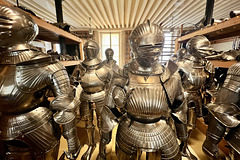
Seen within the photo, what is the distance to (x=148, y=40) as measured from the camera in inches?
30.5

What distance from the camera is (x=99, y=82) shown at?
1.87m

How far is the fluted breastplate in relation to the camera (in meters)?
0.82

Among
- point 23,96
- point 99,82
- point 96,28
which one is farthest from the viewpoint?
point 96,28

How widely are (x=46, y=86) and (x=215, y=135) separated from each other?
152cm

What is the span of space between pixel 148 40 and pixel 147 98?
1.39ft

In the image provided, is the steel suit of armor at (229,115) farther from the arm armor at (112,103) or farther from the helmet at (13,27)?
→ the helmet at (13,27)

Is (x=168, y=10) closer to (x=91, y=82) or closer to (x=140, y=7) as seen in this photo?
(x=140, y=7)

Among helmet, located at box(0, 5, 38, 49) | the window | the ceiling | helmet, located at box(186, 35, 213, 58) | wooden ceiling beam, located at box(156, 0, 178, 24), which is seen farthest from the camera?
the window

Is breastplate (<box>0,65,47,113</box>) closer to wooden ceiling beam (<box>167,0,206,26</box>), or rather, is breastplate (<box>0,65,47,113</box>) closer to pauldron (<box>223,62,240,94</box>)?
pauldron (<box>223,62,240,94</box>)

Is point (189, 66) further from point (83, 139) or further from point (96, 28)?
point (96, 28)

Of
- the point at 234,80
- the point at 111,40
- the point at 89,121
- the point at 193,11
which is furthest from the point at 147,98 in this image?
the point at 111,40

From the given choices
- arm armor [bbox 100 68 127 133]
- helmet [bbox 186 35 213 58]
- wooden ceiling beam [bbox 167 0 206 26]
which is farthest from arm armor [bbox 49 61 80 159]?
wooden ceiling beam [bbox 167 0 206 26]

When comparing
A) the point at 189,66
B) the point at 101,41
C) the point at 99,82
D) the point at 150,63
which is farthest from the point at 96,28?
the point at 150,63

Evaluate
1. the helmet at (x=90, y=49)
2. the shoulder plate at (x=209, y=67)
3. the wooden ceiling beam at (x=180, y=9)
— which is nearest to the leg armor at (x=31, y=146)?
the helmet at (x=90, y=49)
